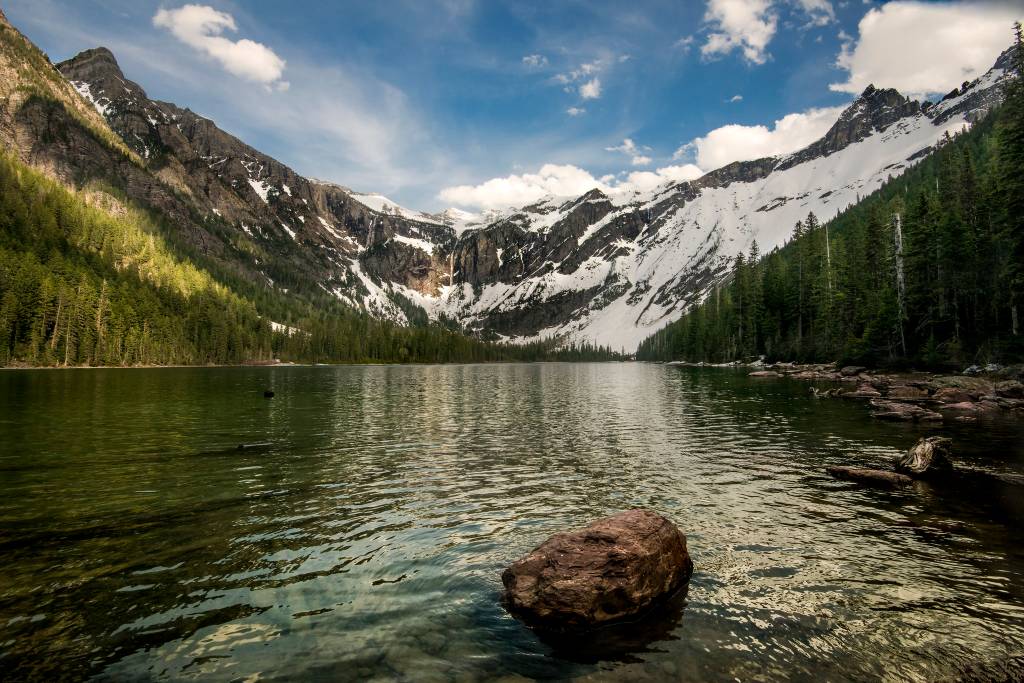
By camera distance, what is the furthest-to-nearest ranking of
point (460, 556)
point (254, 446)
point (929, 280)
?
point (929, 280) → point (254, 446) → point (460, 556)

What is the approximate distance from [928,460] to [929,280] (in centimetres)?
6306

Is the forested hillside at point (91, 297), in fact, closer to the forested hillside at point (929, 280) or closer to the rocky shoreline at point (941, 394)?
the rocky shoreline at point (941, 394)

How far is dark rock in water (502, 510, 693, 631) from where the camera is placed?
30.4 ft

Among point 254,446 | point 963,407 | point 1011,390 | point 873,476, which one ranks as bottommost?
point 254,446

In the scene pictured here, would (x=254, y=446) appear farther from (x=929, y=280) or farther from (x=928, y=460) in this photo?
(x=929, y=280)

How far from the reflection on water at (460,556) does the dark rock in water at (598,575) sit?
1.41 ft

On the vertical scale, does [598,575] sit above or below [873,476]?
above

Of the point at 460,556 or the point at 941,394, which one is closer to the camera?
the point at 460,556

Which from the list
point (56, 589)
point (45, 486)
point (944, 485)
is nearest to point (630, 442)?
point (944, 485)

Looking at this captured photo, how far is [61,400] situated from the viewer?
4762 cm

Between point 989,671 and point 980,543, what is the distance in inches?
281

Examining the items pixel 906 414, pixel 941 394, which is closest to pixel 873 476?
pixel 906 414

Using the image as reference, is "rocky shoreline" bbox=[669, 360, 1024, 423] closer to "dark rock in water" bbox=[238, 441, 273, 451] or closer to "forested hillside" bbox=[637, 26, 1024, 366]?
"forested hillside" bbox=[637, 26, 1024, 366]

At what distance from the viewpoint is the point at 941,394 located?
42312 millimetres
